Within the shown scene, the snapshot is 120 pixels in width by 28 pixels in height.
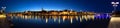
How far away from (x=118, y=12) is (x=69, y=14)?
161 m

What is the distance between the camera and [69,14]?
199m

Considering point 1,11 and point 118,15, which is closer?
point 118,15

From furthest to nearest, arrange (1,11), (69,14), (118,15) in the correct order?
(69,14) → (1,11) → (118,15)

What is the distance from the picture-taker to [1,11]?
176 ft

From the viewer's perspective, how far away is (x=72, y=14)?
200 metres

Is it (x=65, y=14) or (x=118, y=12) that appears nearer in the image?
(x=118, y=12)

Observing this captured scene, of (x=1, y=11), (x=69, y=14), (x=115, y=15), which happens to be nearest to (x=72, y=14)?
(x=69, y=14)

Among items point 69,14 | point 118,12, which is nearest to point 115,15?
point 118,12

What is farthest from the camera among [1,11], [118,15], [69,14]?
[69,14]

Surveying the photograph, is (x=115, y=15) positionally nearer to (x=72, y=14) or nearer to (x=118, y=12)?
(x=118, y=12)

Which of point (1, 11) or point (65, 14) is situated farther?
point (65, 14)

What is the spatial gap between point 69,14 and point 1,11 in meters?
146

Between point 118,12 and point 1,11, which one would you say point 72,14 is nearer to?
point 1,11

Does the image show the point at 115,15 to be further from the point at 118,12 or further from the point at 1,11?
the point at 1,11
